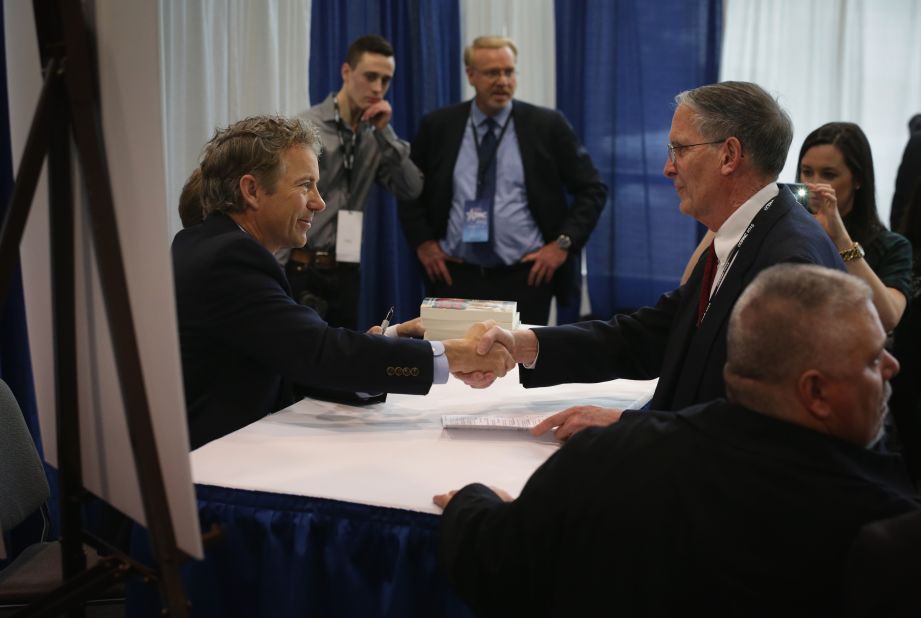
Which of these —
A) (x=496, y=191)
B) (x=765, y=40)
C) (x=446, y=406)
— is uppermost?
(x=765, y=40)

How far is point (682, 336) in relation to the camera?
83.4 inches

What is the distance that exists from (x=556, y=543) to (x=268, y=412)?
1142 mm

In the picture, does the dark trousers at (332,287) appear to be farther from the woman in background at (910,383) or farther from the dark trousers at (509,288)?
the woman in background at (910,383)

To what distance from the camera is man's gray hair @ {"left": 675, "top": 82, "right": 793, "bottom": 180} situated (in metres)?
2.17

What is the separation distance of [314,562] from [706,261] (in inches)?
46.5

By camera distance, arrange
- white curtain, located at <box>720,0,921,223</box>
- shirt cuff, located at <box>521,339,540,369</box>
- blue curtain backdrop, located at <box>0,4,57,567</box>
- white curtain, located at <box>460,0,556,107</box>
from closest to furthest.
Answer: shirt cuff, located at <box>521,339,540,369</box> → blue curtain backdrop, located at <box>0,4,57,567</box> → white curtain, located at <box>720,0,921,223</box> → white curtain, located at <box>460,0,556,107</box>

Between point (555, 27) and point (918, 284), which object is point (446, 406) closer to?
point (918, 284)

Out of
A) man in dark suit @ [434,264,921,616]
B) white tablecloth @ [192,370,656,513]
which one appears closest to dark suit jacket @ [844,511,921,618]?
man in dark suit @ [434,264,921,616]

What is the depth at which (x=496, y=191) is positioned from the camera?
15.1 ft

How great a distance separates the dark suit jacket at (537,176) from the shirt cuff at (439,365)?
2.48 m

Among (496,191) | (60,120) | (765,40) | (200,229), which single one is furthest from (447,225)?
(60,120)

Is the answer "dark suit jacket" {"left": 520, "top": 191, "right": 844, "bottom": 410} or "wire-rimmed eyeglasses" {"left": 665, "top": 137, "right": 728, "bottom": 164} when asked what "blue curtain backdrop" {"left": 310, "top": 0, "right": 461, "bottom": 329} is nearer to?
"dark suit jacket" {"left": 520, "top": 191, "right": 844, "bottom": 410}

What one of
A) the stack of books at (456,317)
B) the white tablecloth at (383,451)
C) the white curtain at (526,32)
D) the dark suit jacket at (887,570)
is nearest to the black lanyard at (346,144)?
the white curtain at (526,32)

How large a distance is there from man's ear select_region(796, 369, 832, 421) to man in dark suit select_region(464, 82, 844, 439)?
65cm
